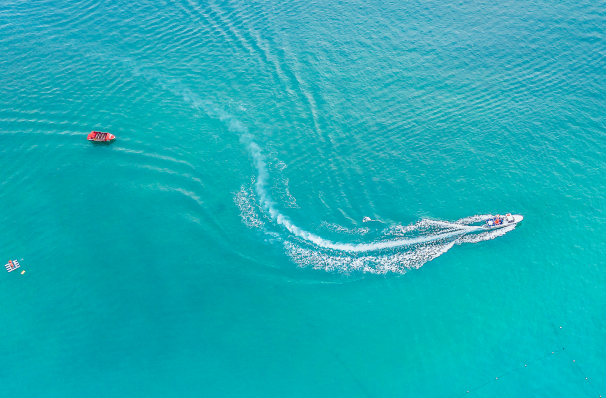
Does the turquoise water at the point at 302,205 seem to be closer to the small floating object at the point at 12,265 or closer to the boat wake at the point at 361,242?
the boat wake at the point at 361,242

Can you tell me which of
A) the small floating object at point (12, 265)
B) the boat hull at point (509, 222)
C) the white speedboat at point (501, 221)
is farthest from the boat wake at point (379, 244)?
the small floating object at point (12, 265)

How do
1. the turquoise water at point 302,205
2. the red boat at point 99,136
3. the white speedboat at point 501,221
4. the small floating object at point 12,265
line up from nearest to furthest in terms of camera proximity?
the turquoise water at point 302,205 < the small floating object at point 12,265 < the white speedboat at point 501,221 < the red boat at point 99,136

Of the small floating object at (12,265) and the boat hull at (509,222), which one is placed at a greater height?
the small floating object at (12,265)

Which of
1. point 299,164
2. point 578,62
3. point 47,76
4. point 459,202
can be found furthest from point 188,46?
point 578,62

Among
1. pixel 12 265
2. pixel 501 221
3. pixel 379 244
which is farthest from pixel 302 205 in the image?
pixel 12 265

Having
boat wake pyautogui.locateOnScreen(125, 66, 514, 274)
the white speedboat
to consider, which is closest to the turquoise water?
boat wake pyautogui.locateOnScreen(125, 66, 514, 274)

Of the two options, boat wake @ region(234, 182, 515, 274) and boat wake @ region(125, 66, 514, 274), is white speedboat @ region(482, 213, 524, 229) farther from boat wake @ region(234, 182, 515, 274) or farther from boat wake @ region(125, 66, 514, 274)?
boat wake @ region(234, 182, 515, 274)
